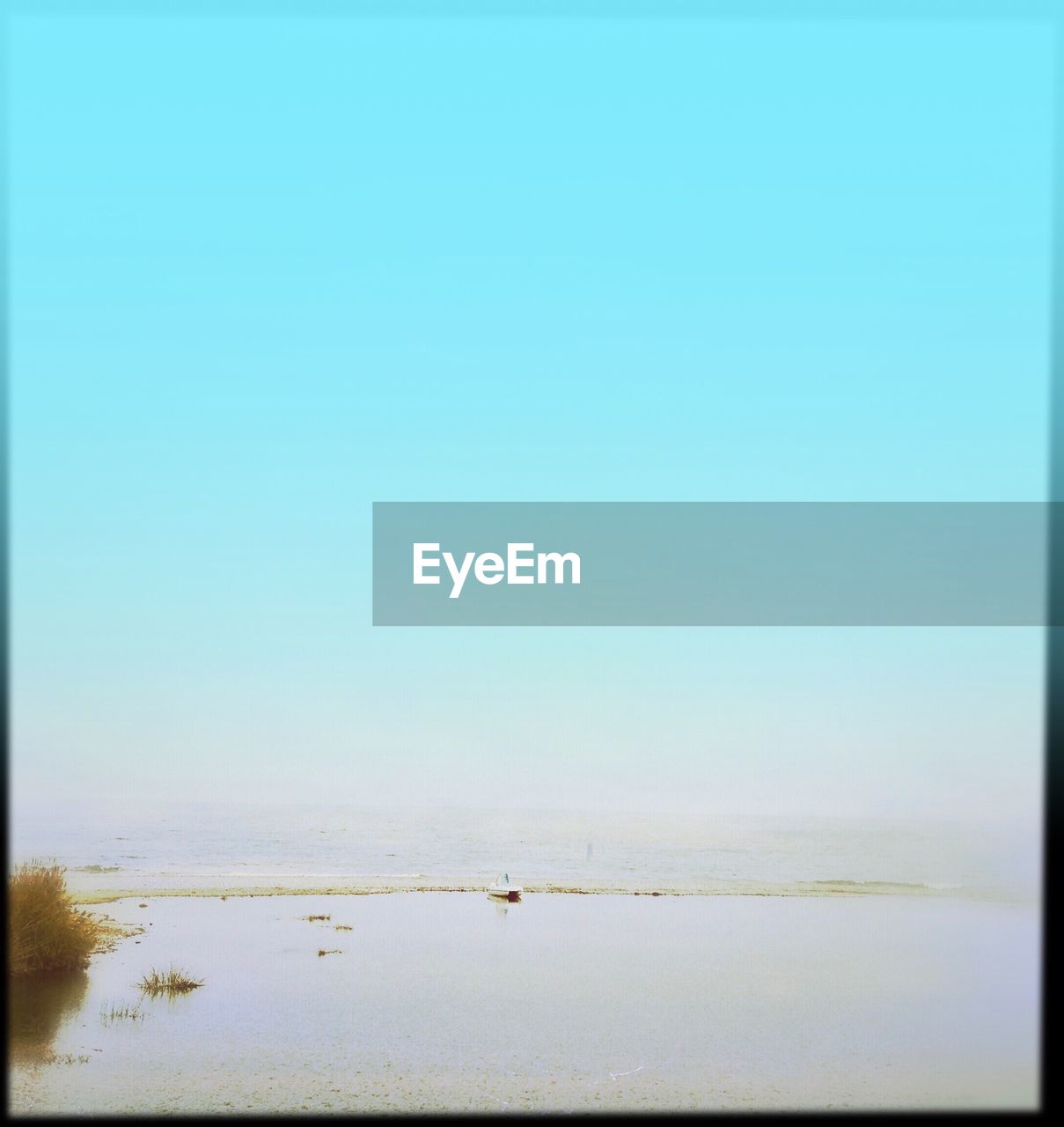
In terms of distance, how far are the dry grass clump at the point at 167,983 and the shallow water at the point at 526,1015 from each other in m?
0.40

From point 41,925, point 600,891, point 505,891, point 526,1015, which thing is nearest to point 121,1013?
point 41,925

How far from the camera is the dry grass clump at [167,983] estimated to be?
23.4m

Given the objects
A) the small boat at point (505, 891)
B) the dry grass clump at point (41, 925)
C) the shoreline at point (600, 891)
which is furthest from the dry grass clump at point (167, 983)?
the small boat at point (505, 891)

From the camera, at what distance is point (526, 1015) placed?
23.0 m

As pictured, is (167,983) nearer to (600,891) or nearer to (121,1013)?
(121,1013)

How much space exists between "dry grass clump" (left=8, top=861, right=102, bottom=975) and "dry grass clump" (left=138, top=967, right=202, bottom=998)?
4.97ft

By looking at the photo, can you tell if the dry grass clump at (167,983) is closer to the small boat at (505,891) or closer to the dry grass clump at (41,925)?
the dry grass clump at (41,925)

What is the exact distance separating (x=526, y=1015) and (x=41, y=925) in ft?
35.5

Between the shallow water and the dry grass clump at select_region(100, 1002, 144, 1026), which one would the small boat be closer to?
the shallow water

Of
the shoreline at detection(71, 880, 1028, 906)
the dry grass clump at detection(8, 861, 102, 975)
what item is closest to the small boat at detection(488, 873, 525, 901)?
the shoreline at detection(71, 880, 1028, 906)

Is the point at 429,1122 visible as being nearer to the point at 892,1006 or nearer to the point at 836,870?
the point at 892,1006

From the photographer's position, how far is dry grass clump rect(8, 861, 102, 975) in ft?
72.5

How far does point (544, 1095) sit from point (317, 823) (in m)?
55.7

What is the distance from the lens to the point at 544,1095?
16594mm
